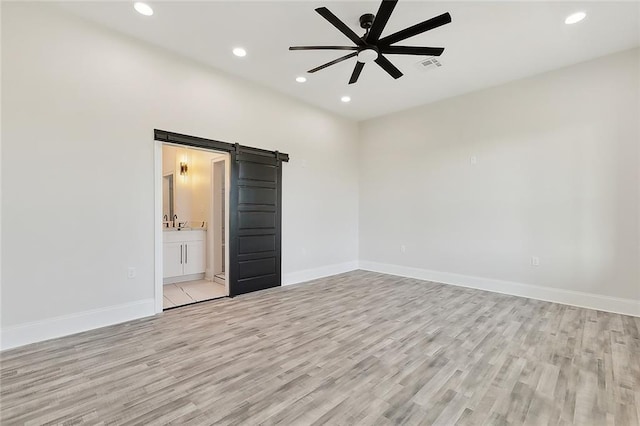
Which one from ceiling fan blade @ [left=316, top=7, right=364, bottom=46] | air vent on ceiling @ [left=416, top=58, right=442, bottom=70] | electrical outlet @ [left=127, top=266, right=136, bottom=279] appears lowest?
electrical outlet @ [left=127, top=266, right=136, bottom=279]

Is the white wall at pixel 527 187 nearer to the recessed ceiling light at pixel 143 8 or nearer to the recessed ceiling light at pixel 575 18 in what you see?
the recessed ceiling light at pixel 575 18

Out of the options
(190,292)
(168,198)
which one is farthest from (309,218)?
(168,198)

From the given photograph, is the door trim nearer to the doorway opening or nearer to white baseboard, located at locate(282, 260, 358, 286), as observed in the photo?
the doorway opening

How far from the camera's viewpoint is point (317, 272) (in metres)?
5.65

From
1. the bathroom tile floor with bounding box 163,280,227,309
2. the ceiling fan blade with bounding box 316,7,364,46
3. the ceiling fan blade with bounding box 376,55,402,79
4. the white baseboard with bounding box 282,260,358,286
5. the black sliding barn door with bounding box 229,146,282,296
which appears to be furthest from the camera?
the white baseboard with bounding box 282,260,358,286

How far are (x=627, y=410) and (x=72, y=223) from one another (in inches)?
195

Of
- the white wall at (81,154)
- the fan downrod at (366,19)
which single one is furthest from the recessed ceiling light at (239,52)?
the fan downrod at (366,19)

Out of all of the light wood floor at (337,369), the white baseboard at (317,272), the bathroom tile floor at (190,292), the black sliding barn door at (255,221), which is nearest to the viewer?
the light wood floor at (337,369)

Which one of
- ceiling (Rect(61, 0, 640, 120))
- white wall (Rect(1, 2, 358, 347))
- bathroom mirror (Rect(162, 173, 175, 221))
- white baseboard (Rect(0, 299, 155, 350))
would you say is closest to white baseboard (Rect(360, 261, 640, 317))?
ceiling (Rect(61, 0, 640, 120))

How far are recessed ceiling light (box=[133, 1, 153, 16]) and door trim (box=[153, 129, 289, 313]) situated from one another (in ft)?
4.07

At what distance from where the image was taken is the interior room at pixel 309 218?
2137 mm

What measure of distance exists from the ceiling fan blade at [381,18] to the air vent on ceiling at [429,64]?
1.41m

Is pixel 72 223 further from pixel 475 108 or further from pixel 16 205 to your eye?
pixel 475 108

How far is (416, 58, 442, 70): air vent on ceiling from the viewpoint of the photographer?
3.81 m
